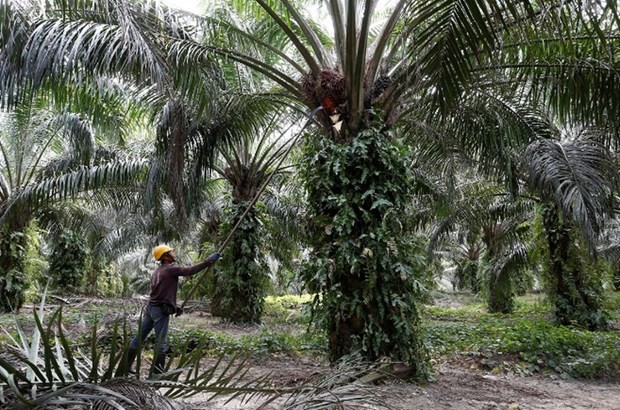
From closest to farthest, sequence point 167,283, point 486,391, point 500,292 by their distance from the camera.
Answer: point 486,391
point 167,283
point 500,292

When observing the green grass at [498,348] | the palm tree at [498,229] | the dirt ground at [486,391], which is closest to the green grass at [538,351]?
the green grass at [498,348]

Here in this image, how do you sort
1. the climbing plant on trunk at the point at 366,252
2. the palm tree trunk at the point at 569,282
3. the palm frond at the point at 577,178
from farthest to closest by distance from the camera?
the palm tree trunk at the point at 569,282 → the palm frond at the point at 577,178 → the climbing plant on trunk at the point at 366,252

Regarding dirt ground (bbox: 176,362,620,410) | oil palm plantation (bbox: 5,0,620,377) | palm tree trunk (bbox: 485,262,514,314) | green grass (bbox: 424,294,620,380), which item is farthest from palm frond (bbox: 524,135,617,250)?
palm tree trunk (bbox: 485,262,514,314)

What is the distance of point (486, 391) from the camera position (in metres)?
5.18

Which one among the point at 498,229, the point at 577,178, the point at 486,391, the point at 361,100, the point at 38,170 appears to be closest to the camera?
the point at 486,391

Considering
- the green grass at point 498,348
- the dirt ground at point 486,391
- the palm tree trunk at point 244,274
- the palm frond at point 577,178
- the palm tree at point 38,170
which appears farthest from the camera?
the palm tree trunk at point 244,274

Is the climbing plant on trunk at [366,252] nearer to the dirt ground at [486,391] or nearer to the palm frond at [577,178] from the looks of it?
the dirt ground at [486,391]

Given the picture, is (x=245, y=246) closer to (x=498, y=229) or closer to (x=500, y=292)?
(x=500, y=292)

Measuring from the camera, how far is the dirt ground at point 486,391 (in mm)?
4605

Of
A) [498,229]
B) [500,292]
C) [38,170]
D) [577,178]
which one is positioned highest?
[38,170]

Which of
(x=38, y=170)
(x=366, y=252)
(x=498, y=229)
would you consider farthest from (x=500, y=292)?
(x=38, y=170)

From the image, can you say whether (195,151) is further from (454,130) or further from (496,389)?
(496,389)

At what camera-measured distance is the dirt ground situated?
461 centimetres

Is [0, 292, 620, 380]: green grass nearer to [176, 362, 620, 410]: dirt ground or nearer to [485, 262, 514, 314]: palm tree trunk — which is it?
[176, 362, 620, 410]: dirt ground
